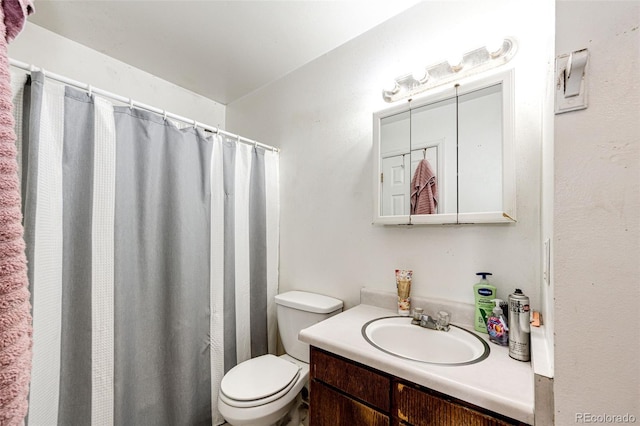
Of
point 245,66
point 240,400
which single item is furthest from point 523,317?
point 245,66

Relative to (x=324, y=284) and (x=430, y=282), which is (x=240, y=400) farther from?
(x=430, y=282)

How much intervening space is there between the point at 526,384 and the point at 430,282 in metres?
0.56

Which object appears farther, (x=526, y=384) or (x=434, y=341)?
(x=434, y=341)

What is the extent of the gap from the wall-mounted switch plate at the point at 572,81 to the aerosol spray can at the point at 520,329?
0.61 meters

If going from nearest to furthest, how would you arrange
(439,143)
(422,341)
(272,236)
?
1. (422,341)
2. (439,143)
3. (272,236)

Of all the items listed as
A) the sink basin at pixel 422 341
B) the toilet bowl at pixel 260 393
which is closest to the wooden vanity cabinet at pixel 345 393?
the sink basin at pixel 422 341

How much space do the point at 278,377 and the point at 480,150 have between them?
140 cm

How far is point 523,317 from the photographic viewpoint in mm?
861

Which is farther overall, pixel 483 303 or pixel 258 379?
pixel 258 379

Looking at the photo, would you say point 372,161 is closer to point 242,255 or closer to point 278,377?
point 242,255

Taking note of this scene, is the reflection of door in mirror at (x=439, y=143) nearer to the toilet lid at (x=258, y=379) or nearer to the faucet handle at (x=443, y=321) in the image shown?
the faucet handle at (x=443, y=321)

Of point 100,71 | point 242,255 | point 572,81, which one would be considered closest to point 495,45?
point 572,81

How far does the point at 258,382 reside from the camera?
131cm

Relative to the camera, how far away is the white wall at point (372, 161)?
3.51 feet
